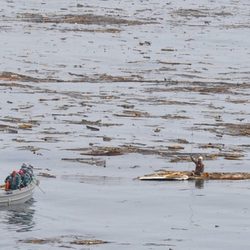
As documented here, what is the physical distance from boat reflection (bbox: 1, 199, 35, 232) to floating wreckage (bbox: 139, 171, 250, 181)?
740 cm

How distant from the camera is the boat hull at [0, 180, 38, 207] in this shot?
48.1 m

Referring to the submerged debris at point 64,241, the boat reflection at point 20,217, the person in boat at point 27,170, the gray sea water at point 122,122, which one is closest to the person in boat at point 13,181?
the boat reflection at point 20,217

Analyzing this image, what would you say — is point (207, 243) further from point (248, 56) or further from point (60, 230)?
point (248, 56)

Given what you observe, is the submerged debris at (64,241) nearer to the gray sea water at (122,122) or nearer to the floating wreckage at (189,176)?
the gray sea water at (122,122)

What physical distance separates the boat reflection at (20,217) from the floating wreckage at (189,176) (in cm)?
740

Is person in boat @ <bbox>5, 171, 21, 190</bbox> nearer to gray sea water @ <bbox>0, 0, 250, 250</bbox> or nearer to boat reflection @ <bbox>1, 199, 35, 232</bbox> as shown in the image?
boat reflection @ <bbox>1, 199, 35, 232</bbox>

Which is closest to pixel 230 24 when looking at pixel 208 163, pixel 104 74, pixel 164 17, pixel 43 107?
pixel 164 17

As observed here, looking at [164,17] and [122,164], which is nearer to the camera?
[122,164]

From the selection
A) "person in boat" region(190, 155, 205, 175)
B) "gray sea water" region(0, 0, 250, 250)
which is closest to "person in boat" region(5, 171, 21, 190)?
"gray sea water" region(0, 0, 250, 250)

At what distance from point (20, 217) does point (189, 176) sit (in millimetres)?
11510

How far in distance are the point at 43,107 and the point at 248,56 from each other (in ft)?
145

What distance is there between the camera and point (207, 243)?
42.6 meters

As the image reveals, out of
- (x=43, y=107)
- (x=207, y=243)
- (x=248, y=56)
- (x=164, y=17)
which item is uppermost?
(x=164, y=17)

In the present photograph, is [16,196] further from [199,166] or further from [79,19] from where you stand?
[79,19]
